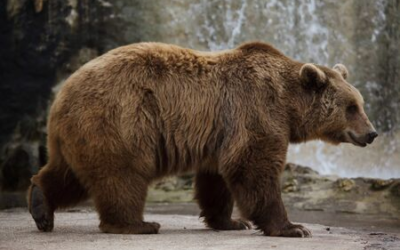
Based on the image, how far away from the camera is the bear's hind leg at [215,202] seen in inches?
305

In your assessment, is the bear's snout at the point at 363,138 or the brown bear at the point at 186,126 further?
the bear's snout at the point at 363,138

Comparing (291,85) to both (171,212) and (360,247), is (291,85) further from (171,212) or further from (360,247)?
(171,212)

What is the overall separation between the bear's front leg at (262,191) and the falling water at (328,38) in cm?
560

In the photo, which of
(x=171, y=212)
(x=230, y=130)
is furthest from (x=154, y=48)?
(x=171, y=212)

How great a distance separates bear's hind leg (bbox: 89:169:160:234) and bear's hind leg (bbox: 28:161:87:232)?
1.15 ft

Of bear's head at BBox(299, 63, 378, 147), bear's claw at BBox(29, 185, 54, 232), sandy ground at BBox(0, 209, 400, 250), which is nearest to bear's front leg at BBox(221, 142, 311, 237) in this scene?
sandy ground at BBox(0, 209, 400, 250)

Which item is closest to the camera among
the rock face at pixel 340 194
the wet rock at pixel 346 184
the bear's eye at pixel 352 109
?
the bear's eye at pixel 352 109

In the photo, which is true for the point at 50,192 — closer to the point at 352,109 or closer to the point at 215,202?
the point at 215,202

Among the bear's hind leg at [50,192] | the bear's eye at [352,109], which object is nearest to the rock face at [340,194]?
the bear's eye at [352,109]

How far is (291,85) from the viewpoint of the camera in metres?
7.44

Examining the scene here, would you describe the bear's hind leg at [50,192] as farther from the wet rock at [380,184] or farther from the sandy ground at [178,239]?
the wet rock at [380,184]

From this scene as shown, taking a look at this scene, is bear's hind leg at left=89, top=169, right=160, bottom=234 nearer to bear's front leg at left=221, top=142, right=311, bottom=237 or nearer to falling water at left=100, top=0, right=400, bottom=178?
bear's front leg at left=221, top=142, right=311, bottom=237

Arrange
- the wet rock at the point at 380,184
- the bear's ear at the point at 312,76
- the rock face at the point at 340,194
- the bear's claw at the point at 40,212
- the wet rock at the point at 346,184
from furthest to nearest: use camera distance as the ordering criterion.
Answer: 1. the wet rock at the point at 346,184
2. the wet rock at the point at 380,184
3. the rock face at the point at 340,194
4. the bear's ear at the point at 312,76
5. the bear's claw at the point at 40,212

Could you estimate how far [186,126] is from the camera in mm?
7211
